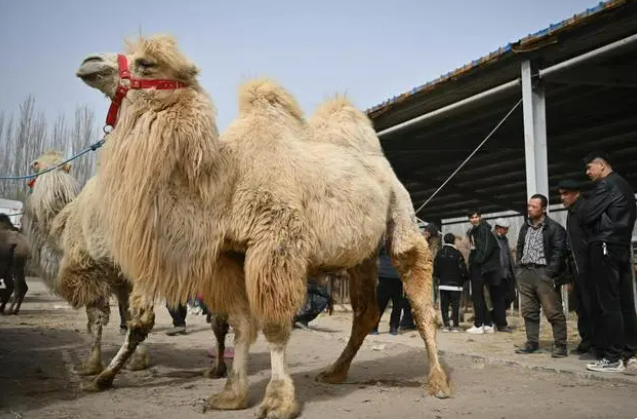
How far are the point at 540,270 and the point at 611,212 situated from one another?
5.07 feet

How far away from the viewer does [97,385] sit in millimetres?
4660

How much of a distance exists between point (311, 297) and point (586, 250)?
568 centimetres

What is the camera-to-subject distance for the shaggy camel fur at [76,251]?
213 inches

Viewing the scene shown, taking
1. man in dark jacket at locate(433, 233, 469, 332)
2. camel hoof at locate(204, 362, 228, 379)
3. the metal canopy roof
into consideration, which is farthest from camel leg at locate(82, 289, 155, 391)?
man in dark jacket at locate(433, 233, 469, 332)

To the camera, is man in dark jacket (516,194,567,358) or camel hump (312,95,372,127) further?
man in dark jacket (516,194,567,358)

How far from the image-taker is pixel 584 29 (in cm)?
698

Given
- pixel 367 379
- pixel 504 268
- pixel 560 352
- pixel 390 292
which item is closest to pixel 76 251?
pixel 367 379

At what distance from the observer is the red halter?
3.70 meters

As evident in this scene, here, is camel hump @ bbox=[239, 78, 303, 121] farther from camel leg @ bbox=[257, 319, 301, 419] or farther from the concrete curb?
the concrete curb

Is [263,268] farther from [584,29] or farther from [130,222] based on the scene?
[584,29]

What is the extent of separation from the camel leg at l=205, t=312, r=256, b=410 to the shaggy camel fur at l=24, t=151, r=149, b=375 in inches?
71.9

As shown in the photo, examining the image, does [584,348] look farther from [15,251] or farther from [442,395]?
[15,251]

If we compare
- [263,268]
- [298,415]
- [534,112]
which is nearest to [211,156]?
[263,268]

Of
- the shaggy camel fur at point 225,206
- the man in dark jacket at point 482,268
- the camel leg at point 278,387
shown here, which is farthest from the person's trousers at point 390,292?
the camel leg at point 278,387
